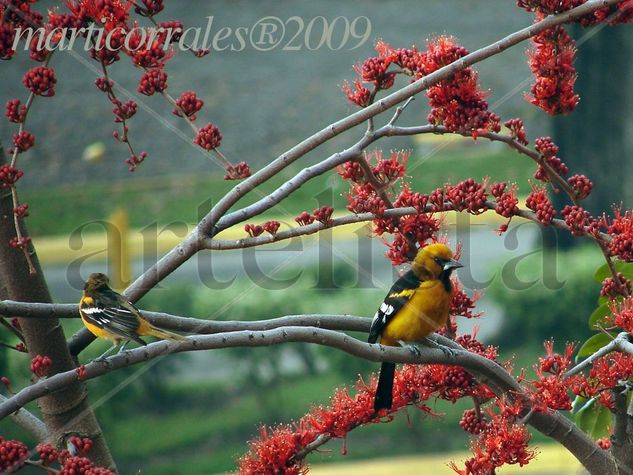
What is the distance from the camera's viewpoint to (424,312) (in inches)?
146

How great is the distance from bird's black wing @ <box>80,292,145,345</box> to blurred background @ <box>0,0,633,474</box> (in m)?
0.97

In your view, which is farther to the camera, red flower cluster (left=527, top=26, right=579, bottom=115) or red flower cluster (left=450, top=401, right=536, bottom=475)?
red flower cluster (left=527, top=26, right=579, bottom=115)

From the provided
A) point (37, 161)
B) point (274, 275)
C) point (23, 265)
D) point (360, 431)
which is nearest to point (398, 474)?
point (360, 431)

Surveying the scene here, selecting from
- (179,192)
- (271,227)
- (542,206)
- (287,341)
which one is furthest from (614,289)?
(179,192)

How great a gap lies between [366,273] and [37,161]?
6.60 m

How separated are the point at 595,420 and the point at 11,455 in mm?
2237

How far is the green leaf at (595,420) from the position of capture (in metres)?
3.86

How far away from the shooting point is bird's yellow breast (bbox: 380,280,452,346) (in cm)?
373

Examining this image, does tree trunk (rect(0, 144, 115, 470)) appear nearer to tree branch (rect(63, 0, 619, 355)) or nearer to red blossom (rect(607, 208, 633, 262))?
tree branch (rect(63, 0, 619, 355))

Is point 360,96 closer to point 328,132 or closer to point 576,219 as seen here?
point 328,132

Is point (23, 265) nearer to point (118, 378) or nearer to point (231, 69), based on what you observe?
point (118, 378)

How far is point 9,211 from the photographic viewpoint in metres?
3.42

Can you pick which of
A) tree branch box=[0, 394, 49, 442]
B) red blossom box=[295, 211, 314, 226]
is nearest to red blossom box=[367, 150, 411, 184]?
red blossom box=[295, 211, 314, 226]

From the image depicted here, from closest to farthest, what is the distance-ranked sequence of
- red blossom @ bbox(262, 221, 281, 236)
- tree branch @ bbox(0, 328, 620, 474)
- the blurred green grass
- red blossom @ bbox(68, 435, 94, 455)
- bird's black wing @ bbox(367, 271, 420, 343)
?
tree branch @ bbox(0, 328, 620, 474), red blossom @ bbox(68, 435, 94, 455), red blossom @ bbox(262, 221, 281, 236), bird's black wing @ bbox(367, 271, 420, 343), the blurred green grass
